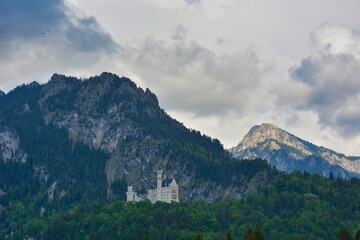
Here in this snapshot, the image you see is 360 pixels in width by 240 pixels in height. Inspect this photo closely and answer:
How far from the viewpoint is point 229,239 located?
125 metres

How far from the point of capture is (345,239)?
149 metres

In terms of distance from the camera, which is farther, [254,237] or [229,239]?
[254,237]

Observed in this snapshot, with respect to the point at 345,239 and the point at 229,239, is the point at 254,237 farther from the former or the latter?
the point at 345,239

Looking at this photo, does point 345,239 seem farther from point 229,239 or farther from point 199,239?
point 199,239

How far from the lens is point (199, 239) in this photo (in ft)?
386

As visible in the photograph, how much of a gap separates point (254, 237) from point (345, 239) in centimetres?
2874

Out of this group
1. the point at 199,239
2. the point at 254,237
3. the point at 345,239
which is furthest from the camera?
the point at 345,239

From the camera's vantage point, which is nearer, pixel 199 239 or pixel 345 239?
pixel 199 239

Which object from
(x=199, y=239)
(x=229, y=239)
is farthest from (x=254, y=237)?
(x=199, y=239)

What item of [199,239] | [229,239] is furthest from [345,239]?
[199,239]

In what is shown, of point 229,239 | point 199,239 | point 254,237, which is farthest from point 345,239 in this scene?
point 199,239

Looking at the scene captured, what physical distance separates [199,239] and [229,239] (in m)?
9.85

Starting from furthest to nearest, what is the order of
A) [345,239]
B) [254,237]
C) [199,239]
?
1. [345,239]
2. [254,237]
3. [199,239]

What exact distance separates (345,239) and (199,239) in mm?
49319
